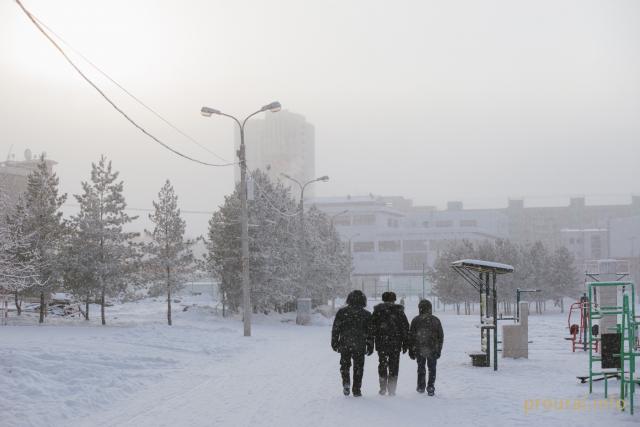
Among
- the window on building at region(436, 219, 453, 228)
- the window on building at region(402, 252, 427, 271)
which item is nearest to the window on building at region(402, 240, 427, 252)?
the window on building at region(402, 252, 427, 271)

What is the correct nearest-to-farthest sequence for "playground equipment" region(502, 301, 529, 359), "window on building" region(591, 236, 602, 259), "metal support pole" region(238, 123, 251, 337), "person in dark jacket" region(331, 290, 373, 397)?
"person in dark jacket" region(331, 290, 373, 397) < "playground equipment" region(502, 301, 529, 359) < "metal support pole" region(238, 123, 251, 337) < "window on building" region(591, 236, 602, 259)

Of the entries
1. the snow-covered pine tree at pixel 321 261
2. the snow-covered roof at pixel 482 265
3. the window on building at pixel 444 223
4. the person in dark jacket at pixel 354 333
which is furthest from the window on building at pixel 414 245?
the person in dark jacket at pixel 354 333

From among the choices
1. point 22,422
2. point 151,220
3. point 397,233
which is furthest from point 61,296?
point 397,233

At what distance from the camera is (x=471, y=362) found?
18.0m

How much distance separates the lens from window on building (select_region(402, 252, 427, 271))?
13900 cm

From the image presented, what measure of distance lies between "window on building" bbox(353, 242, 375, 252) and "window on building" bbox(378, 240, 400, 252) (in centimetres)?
163

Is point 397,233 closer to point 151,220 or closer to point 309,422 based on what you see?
point 151,220

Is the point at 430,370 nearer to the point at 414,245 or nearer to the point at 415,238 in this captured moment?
the point at 414,245

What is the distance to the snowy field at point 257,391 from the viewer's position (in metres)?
10.0

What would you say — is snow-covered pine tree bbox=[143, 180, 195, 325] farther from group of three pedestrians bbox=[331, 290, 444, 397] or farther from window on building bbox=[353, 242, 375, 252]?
window on building bbox=[353, 242, 375, 252]

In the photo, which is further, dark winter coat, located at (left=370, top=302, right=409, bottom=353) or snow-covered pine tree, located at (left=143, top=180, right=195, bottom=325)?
snow-covered pine tree, located at (left=143, top=180, right=195, bottom=325)

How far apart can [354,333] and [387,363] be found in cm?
101

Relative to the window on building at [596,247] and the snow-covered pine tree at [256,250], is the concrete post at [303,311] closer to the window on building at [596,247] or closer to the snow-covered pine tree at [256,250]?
the snow-covered pine tree at [256,250]

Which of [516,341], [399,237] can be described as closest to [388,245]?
[399,237]
